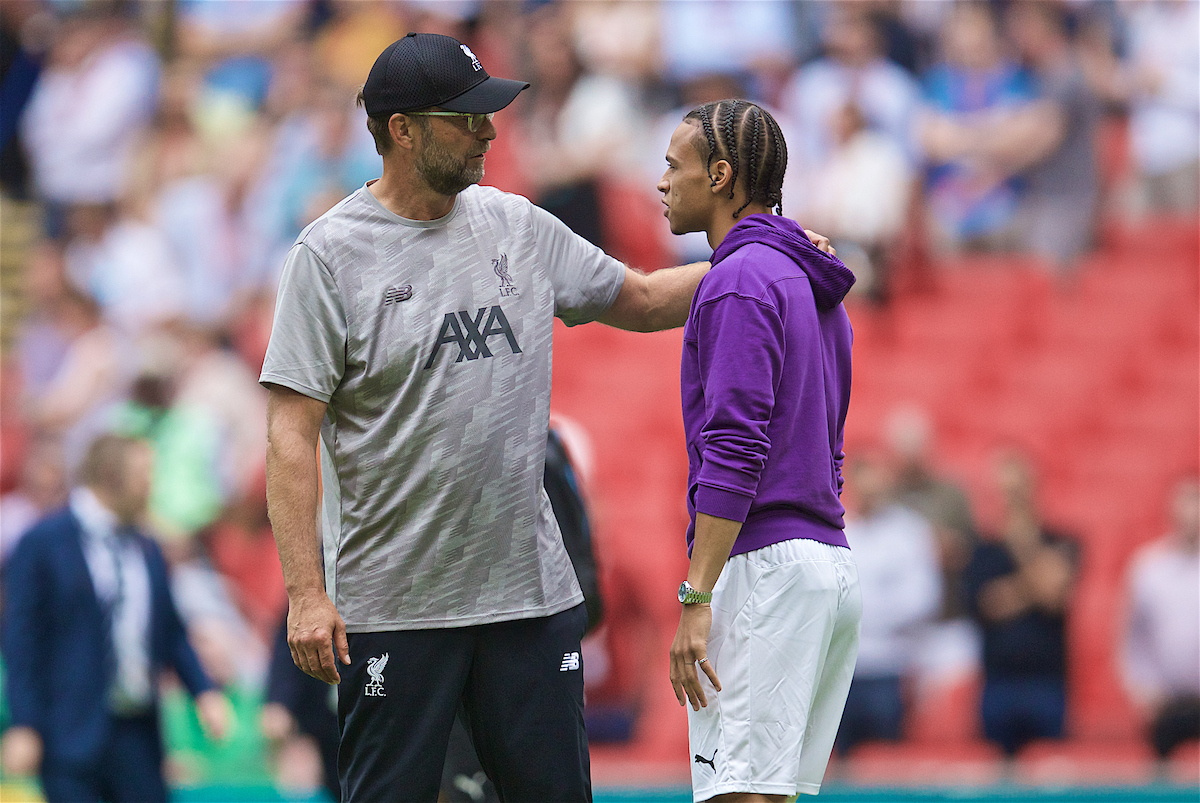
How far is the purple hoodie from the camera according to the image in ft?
9.95

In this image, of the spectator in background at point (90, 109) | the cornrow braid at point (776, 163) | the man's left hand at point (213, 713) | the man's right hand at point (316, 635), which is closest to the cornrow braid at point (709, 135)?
the cornrow braid at point (776, 163)

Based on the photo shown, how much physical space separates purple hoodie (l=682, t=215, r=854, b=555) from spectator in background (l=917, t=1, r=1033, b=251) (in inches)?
317

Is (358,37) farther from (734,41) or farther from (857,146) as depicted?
(857,146)

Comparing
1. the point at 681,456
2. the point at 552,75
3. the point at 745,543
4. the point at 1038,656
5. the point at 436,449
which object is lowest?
the point at 1038,656

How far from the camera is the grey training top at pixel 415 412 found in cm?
317

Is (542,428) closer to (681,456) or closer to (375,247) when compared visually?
(375,247)

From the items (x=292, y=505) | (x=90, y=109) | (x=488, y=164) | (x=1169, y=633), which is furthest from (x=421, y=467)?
(x=90, y=109)

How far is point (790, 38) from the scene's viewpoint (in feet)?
36.5

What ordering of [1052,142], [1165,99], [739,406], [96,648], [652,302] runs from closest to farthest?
[739,406] → [652,302] → [96,648] → [1052,142] → [1165,99]

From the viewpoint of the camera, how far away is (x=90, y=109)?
1268cm

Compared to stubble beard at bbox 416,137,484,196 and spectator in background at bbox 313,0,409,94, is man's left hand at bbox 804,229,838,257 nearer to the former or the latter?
stubble beard at bbox 416,137,484,196

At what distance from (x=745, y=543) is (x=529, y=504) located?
501mm

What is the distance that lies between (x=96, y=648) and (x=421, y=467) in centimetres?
309

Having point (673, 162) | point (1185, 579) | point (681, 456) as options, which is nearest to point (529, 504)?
point (673, 162)
